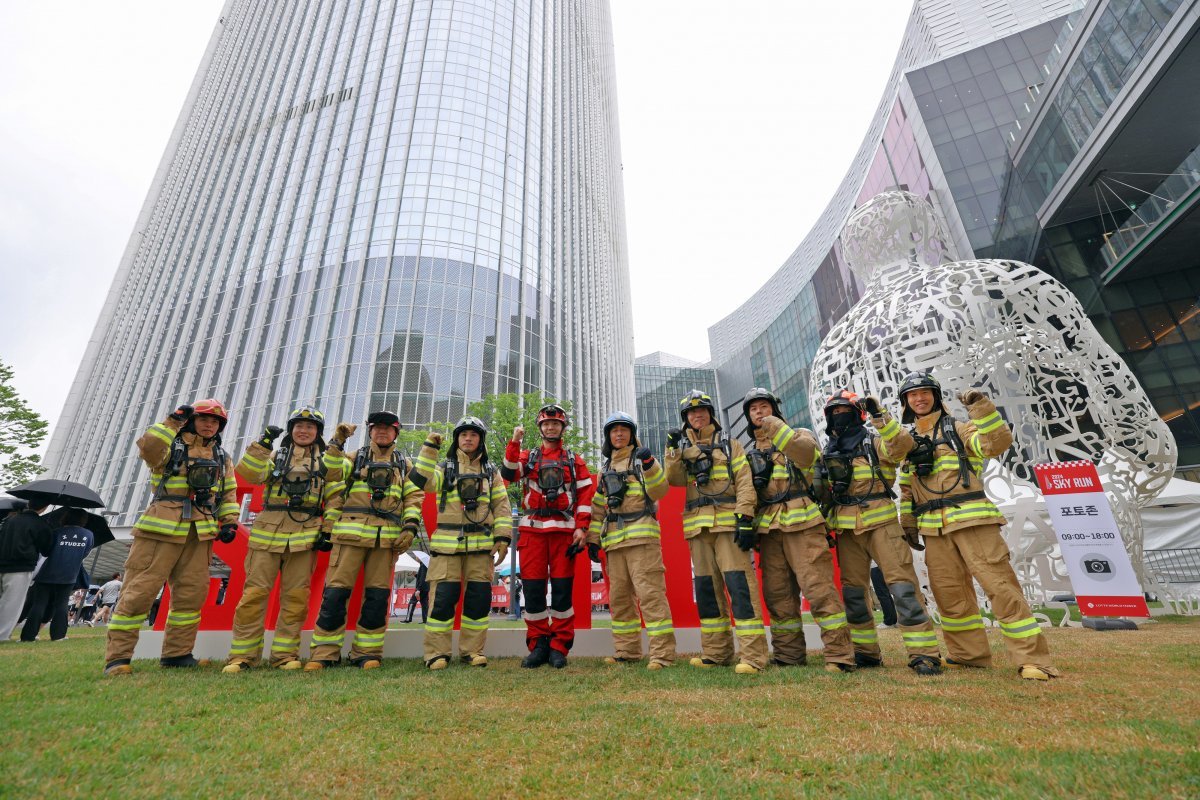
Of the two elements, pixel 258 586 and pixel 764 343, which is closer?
pixel 258 586

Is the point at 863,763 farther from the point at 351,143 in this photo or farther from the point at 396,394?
Answer: the point at 351,143

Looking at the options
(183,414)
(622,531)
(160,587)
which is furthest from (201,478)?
(622,531)

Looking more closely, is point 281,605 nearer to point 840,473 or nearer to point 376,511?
point 376,511

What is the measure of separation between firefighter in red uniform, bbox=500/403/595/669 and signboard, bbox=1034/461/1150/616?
297 inches

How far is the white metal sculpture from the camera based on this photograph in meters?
8.66

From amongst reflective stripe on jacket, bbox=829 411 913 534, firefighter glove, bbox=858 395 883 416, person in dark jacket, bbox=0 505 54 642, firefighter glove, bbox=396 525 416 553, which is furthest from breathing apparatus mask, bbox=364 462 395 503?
person in dark jacket, bbox=0 505 54 642

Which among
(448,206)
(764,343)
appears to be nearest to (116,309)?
(448,206)

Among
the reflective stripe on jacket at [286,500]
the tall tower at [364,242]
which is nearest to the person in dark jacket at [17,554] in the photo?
the reflective stripe on jacket at [286,500]

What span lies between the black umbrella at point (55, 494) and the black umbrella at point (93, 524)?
6.7 inches

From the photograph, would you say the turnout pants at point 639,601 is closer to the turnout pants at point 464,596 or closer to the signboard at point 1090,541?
the turnout pants at point 464,596

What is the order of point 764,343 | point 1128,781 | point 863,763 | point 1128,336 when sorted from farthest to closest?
point 764,343, point 1128,336, point 863,763, point 1128,781

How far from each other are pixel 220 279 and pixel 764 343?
48.5 m

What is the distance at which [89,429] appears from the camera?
45.9m

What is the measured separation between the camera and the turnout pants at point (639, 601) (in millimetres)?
5383
